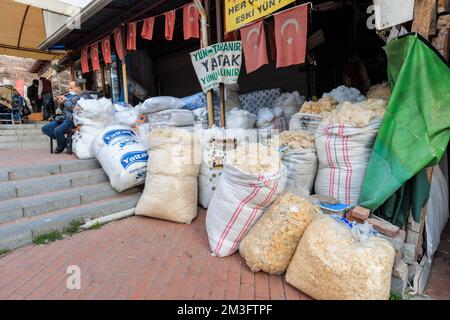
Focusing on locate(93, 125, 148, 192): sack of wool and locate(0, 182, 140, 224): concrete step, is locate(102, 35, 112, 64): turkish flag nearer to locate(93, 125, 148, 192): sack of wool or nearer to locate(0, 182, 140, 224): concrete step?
locate(93, 125, 148, 192): sack of wool

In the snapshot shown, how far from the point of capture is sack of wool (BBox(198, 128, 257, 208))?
341cm

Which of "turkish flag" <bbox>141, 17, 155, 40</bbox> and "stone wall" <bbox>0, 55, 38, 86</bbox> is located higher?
"stone wall" <bbox>0, 55, 38, 86</bbox>

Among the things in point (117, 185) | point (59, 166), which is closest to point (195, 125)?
point (117, 185)

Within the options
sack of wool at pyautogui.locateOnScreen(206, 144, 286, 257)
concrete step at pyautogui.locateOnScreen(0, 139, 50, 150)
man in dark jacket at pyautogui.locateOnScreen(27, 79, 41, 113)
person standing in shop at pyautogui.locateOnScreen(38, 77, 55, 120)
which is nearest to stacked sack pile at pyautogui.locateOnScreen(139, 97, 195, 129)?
sack of wool at pyautogui.locateOnScreen(206, 144, 286, 257)

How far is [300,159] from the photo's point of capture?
3078mm

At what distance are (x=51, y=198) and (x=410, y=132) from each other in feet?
12.8

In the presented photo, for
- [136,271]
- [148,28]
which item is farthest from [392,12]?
[148,28]

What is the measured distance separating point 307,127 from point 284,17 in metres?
1.68

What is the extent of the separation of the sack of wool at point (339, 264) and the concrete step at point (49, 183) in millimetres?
3031

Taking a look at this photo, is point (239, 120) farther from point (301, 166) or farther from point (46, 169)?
point (46, 169)

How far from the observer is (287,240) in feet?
6.98

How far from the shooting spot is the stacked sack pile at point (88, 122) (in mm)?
4188

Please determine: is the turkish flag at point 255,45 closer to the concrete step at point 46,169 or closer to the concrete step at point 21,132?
the concrete step at point 46,169

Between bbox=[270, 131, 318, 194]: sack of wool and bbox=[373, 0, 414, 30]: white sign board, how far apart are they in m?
1.31
